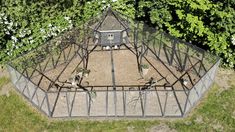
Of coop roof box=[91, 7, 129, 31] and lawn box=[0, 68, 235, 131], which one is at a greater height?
coop roof box=[91, 7, 129, 31]

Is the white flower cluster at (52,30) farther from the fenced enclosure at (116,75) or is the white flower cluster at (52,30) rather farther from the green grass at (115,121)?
the green grass at (115,121)

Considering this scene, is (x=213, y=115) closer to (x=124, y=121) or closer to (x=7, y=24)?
(x=124, y=121)

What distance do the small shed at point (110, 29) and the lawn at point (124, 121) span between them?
232 inches

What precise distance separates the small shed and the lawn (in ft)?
19.3

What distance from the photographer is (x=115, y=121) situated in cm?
2288

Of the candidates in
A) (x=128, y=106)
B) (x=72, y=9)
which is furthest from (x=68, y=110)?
(x=72, y=9)

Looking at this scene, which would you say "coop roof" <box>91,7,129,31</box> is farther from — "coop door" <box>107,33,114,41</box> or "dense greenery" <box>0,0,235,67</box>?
"dense greenery" <box>0,0,235,67</box>

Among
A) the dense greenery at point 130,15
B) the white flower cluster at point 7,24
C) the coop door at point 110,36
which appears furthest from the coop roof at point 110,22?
the white flower cluster at point 7,24

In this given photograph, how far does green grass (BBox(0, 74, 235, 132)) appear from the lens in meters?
22.6

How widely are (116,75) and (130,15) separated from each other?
188 inches

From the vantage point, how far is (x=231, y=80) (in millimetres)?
25656

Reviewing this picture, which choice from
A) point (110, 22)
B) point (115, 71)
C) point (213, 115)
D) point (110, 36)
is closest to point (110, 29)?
point (110, 36)

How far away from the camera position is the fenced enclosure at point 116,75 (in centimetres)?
2248

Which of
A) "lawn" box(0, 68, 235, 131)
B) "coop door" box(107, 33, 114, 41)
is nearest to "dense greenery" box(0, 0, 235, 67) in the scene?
"coop door" box(107, 33, 114, 41)
